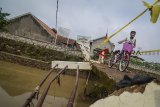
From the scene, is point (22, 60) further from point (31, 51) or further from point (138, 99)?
point (138, 99)

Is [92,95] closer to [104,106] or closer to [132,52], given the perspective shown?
[132,52]

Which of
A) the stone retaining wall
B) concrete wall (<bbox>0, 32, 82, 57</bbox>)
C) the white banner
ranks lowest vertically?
the stone retaining wall

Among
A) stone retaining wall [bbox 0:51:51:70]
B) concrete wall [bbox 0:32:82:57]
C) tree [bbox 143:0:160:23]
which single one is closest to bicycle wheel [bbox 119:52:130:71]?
tree [bbox 143:0:160:23]

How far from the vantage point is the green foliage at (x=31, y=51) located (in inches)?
787

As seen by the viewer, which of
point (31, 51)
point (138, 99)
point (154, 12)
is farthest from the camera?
point (31, 51)

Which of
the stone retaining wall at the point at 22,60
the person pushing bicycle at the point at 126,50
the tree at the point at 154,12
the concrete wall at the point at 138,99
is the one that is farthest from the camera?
the stone retaining wall at the point at 22,60

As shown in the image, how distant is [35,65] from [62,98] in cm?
870

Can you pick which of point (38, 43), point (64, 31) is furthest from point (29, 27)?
point (38, 43)

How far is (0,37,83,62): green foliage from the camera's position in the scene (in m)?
20.0

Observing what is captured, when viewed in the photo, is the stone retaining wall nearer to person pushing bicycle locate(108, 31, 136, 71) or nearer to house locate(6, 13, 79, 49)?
person pushing bicycle locate(108, 31, 136, 71)

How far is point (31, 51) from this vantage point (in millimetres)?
20750

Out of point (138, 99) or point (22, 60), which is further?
point (22, 60)

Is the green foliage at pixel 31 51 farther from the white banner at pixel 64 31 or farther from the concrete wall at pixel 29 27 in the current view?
the concrete wall at pixel 29 27

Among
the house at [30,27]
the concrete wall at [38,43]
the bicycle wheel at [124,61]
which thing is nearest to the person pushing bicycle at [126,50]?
the bicycle wheel at [124,61]
